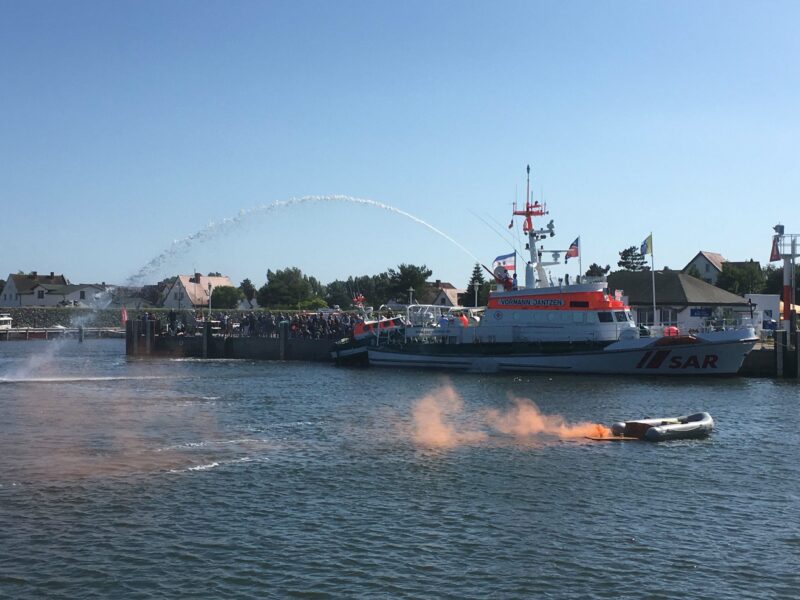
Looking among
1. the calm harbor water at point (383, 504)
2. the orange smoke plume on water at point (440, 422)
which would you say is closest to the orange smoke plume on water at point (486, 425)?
the orange smoke plume on water at point (440, 422)

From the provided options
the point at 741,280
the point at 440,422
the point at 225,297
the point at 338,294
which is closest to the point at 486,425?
the point at 440,422

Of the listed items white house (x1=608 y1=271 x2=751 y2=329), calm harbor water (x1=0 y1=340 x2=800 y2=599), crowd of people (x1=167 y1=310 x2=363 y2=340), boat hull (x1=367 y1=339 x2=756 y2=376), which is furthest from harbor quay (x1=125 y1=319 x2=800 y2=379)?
calm harbor water (x1=0 y1=340 x2=800 y2=599)

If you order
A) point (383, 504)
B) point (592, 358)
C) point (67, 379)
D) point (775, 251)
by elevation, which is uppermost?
point (775, 251)

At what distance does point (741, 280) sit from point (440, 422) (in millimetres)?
78727

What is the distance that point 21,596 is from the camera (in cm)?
1566

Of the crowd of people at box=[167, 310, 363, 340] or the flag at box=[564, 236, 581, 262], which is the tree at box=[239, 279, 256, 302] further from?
the flag at box=[564, 236, 581, 262]

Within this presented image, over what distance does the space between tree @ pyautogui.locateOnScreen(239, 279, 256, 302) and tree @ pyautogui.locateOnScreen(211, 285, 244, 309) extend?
5462 mm

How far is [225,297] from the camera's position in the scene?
495 feet

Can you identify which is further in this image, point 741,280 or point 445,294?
point 445,294

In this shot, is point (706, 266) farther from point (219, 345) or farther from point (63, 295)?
point (63, 295)

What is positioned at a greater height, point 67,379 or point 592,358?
point 592,358

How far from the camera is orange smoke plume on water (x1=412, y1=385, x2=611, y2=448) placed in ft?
103

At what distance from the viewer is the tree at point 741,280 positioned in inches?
4058

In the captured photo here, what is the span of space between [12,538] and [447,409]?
22.3 m
